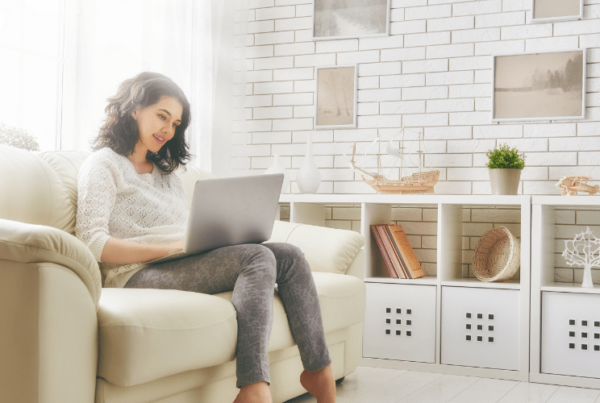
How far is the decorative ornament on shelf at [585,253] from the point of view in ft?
8.87

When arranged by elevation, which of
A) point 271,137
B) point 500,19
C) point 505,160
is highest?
point 500,19

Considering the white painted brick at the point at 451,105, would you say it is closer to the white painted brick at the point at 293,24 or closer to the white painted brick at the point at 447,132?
the white painted brick at the point at 447,132

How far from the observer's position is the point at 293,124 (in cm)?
359

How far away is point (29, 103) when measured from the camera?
93.7 inches

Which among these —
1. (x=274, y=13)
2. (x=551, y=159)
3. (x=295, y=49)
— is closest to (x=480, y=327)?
(x=551, y=159)

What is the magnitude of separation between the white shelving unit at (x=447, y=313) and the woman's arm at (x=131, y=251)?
49.6 inches

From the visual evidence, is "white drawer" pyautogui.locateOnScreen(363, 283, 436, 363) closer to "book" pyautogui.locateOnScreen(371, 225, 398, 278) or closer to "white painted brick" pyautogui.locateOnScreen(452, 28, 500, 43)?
"book" pyautogui.locateOnScreen(371, 225, 398, 278)

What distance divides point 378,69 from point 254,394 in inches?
87.3

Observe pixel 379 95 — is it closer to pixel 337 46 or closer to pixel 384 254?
pixel 337 46

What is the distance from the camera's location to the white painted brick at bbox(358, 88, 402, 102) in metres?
3.35

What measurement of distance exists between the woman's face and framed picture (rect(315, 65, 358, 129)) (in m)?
1.49

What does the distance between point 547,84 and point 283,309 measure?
6.20 ft

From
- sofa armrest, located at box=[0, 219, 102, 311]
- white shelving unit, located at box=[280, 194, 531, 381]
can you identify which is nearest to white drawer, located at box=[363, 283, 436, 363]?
white shelving unit, located at box=[280, 194, 531, 381]

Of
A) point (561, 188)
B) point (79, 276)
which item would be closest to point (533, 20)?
point (561, 188)
